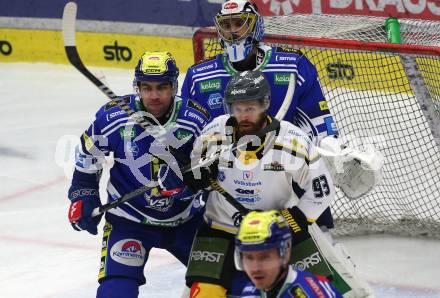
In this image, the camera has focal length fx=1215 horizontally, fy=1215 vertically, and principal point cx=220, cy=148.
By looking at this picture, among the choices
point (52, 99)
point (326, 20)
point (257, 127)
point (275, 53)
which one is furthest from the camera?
point (52, 99)

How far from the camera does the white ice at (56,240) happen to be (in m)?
5.88

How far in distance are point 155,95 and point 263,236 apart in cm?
121

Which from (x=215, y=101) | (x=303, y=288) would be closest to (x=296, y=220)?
(x=303, y=288)

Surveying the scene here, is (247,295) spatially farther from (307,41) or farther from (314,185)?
(307,41)

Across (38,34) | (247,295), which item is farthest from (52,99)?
(247,295)

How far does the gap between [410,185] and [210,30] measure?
1401mm

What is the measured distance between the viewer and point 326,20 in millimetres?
7125

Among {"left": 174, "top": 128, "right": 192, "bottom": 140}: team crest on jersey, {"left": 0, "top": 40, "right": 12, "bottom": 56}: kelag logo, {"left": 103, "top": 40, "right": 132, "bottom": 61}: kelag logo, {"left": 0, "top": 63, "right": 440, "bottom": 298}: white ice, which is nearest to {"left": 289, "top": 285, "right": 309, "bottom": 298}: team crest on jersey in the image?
{"left": 174, "top": 128, "right": 192, "bottom": 140}: team crest on jersey

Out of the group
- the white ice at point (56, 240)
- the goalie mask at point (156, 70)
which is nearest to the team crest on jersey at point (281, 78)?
the goalie mask at point (156, 70)

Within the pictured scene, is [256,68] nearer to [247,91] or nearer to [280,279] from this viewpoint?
[247,91]

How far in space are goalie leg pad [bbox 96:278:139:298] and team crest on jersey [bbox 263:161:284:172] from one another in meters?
0.70

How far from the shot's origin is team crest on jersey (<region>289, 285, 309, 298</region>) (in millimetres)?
3480

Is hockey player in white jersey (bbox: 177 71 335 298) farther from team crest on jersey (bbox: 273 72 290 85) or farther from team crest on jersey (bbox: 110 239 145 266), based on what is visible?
team crest on jersey (bbox: 273 72 290 85)

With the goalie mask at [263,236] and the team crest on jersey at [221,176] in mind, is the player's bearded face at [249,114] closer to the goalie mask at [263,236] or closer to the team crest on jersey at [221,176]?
the team crest on jersey at [221,176]
